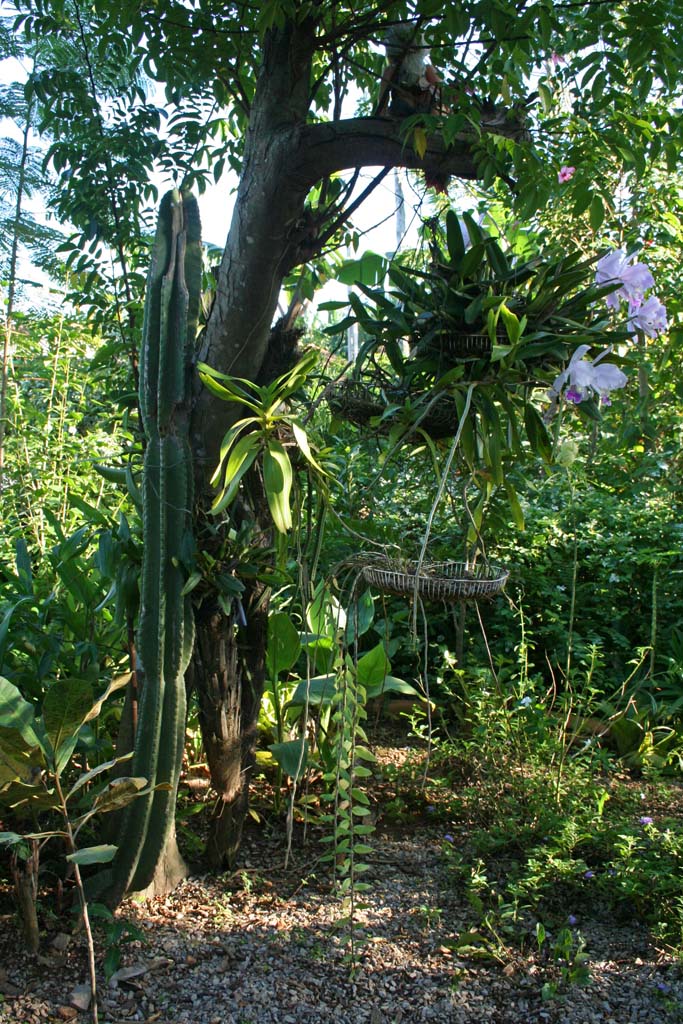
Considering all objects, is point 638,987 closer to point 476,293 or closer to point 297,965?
point 297,965

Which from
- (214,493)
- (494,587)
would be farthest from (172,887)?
(494,587)

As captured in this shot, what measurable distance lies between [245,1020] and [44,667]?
0.99 meters

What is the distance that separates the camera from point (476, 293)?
1.83m

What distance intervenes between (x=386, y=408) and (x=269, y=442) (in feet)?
0.89

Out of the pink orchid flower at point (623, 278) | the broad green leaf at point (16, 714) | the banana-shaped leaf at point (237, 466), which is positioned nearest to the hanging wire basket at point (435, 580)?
the banana-shaped leaf at point (237, 466)

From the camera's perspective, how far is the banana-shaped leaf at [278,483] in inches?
67.4

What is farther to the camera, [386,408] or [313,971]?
[313,971]

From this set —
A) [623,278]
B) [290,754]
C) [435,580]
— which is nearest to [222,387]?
[435,580]

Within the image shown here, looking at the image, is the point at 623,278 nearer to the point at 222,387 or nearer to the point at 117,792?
the point at 222,387

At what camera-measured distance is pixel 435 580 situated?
1.55 metres

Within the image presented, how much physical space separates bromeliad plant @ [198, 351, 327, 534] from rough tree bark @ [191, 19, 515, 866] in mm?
238

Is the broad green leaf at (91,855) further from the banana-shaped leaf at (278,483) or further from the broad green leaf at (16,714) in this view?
the banana-shaped leaf at (278,483)

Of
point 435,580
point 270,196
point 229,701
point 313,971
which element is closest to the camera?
point 435,580

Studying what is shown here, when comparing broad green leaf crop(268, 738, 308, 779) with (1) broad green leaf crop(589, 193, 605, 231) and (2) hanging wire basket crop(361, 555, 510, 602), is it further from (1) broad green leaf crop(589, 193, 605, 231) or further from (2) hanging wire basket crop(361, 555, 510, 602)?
(1) broad green leaf crop(589, 193, 605, 231)
